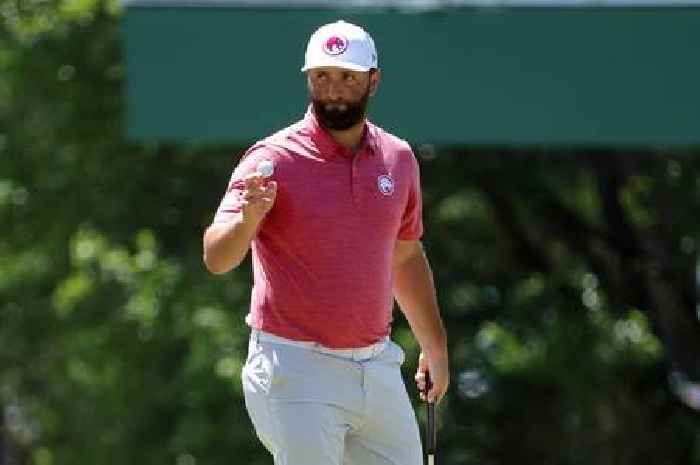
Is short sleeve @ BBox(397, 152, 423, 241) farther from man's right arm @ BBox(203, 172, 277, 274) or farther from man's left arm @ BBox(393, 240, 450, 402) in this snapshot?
man's right arm @ BBox(203, 172, 277, 274)

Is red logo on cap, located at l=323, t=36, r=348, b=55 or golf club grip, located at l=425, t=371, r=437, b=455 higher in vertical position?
red logo on cap, located at l=323, t=36, r=348, b=55

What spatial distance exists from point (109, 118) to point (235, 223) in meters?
11.5

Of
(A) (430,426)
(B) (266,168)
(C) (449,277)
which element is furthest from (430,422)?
(C) (449,277)

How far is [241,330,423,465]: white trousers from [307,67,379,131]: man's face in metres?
0.62

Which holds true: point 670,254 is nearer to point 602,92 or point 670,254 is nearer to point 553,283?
point 553,283

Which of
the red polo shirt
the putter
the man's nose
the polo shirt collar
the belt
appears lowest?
the putter

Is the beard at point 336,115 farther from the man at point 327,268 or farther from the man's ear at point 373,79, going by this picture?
the man's ear at point 373,79

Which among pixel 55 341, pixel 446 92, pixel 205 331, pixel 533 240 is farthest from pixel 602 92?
pixel 55 341

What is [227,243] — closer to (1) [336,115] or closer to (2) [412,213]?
(1) [336,115]

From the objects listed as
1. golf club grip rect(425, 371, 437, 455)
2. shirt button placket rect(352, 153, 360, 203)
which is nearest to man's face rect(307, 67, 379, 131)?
shirt button placket rect(352, 153, 360, 203)

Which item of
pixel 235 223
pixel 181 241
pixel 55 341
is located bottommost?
pixel 55 341

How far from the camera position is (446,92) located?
12.0 metres

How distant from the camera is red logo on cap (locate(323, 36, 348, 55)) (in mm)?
5984

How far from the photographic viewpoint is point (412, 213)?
6.32m
